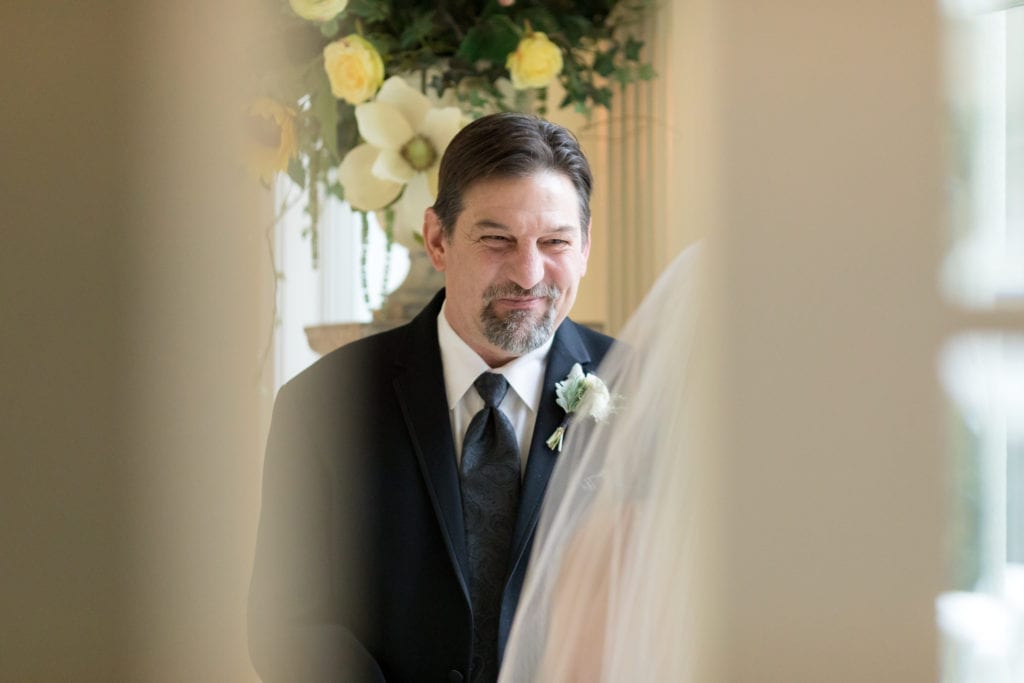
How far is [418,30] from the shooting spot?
910 millimetres

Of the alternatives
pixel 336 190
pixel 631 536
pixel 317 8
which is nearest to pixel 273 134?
pixel 317 8

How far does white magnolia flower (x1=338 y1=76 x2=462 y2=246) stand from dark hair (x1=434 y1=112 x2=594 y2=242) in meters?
0.09

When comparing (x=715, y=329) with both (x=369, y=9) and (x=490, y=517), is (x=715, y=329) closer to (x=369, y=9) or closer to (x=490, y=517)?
(x=490, y=517)

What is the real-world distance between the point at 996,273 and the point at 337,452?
0.72 m

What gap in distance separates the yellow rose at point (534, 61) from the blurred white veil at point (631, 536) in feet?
1.75

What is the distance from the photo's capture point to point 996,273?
18cm

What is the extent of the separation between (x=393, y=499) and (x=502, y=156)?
0.31m

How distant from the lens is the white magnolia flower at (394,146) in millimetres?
890

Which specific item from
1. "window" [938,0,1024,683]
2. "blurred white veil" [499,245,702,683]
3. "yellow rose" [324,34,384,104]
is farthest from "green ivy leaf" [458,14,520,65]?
"window" [938,0,1024,683]

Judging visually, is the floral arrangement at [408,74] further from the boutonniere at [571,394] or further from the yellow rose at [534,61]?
the boutonniere at [571,394]

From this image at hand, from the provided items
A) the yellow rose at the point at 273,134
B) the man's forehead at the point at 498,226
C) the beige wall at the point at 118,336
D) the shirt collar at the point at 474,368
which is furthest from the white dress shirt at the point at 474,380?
the beige wall at the point at 118,336

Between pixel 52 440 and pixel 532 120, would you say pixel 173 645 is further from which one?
pixel 532 120

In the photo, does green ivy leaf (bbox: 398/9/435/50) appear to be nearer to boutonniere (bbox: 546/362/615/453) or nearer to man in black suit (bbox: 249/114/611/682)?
man in black suit (bbox: 249/114/611/682)

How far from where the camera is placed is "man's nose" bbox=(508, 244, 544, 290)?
78cm
